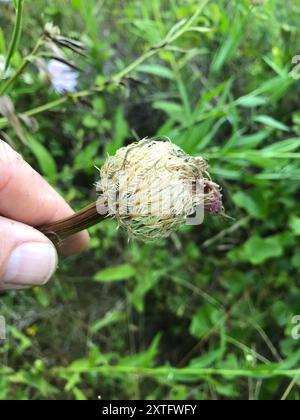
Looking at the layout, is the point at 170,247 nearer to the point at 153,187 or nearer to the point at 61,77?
the point at 61,77

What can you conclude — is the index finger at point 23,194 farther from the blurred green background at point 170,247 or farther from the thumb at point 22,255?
the blurred green background at point 170,247

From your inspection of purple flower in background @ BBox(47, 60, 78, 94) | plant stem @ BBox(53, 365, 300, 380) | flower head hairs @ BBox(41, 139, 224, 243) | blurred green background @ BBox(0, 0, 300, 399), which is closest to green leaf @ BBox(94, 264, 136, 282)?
blurred green background @ BBox(0, 0, 300, 399)

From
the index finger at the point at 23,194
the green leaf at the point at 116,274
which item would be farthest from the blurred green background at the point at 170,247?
the index finger at the point at 23,194

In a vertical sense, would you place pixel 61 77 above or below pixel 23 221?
above

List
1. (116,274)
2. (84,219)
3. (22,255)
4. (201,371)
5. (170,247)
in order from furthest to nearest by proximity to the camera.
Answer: (170,247), (116,274), (201,371), (22,255), (84,219)

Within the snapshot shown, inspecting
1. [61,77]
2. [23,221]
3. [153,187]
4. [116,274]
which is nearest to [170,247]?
[116,274]

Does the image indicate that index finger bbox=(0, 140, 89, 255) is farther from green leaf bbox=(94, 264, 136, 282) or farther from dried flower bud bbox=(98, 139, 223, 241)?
green leaf bbox=(94, 264, 136, 282)
